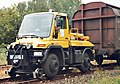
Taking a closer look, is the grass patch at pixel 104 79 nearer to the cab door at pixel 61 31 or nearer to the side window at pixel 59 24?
the cab door at pixel 61 31

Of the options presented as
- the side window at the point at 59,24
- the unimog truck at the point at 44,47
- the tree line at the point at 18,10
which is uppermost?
the tree line at the point at 18,10

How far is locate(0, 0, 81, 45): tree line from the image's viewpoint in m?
30.5

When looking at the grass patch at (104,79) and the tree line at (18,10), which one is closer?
the grass patch at (104,79)

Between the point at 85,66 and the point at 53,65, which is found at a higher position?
the point at 53,65

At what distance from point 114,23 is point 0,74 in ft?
21.2

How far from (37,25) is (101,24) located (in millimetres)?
4936

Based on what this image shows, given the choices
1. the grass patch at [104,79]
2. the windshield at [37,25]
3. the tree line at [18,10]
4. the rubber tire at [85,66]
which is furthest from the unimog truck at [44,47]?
the tree line at [18,10]

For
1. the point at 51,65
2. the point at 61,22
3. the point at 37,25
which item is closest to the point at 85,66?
the point at 61,22

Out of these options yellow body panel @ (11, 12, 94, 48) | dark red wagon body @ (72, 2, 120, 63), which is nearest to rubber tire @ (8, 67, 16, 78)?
yellow body panel @ (11, 12, 94, 48)

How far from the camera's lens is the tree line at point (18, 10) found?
30503 mm

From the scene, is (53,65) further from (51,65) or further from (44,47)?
(44,47)

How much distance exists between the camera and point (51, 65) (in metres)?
11.4

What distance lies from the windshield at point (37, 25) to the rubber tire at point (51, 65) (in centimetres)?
95

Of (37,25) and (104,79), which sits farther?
(37,25)
